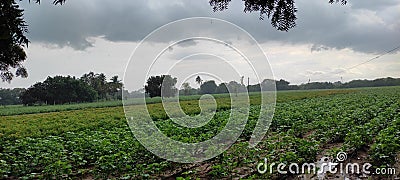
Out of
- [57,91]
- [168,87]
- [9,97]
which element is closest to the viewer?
[168,87]

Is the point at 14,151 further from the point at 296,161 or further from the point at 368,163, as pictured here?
the point at 368,163

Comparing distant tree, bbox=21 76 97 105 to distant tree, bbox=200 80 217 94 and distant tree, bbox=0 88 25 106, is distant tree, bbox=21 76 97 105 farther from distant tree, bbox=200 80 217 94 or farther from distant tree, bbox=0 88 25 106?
distant tree, bbox=200 80 217 94

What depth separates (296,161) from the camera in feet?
21.5

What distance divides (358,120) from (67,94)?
6199 cm

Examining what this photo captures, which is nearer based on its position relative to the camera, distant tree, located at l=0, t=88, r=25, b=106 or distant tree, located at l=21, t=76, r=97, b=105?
distant tree, located at l=21, t=76, r=97, b=105

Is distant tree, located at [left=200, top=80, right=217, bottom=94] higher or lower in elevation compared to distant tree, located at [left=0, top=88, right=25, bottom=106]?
lower

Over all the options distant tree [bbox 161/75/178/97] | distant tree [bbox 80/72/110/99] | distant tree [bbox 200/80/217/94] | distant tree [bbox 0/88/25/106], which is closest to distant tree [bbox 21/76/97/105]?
distant tree [bbox 80/72/110/99]

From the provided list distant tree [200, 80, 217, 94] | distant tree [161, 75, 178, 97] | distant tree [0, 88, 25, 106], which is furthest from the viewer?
distant tree [0, 88, 25, 106]

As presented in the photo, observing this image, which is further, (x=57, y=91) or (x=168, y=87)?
(x=57, y=91)

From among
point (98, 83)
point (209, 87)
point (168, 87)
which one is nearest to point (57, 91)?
point (98, 83)

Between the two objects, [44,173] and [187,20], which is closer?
[187,20]

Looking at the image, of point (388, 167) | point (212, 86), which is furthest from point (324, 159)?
point (212, 86)

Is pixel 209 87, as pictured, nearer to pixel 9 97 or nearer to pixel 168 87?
pixel 168 87

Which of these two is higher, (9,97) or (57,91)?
(57,91)
